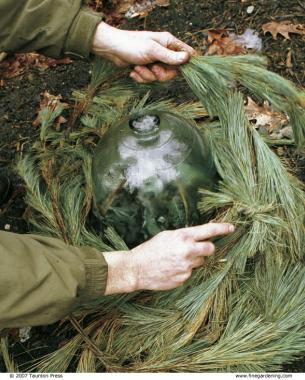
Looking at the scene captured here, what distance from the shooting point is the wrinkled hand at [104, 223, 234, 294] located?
Result: 1421 millimetres

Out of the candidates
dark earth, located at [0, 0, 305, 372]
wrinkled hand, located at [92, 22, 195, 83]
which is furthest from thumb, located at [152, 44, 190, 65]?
dark earth, located at [0, 0, 305, 372]

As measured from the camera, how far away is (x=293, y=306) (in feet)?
5.21

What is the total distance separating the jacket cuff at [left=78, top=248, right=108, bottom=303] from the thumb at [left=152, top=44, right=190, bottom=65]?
62 cm

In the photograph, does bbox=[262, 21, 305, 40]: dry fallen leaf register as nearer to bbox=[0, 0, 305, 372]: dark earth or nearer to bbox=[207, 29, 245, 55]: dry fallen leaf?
bbox=[0, 0, 305, 372]: dark earth

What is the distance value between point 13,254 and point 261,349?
72 cm

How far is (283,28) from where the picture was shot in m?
2.33

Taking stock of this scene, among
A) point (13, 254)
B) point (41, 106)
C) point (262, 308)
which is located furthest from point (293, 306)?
point (41, 106)

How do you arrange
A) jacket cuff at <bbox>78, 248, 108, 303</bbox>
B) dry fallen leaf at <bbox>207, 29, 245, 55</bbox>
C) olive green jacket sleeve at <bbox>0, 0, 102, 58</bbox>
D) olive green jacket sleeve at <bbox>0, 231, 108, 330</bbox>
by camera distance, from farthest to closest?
1. dry fallen leaf at <bbox>207, 29, 245, 55</bbox>
2. olive green jacket sleeve at <bbox>0, 0, 102, 58</bbox>
3. jacket cuff at <bbox>78, 248, 108, 303</bbox>
4. olive green jacket sleeve at <bbox>0, 231, 108, 330</bbox>

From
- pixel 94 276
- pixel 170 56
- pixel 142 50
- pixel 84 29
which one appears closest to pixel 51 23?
pixel 84 29

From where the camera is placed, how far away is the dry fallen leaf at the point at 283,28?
2322mm

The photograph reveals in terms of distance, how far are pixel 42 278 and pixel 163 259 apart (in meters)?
0.31

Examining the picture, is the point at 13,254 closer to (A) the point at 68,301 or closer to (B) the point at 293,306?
(A) the point at 68,301

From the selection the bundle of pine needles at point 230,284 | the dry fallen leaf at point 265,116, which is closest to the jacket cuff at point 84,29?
the bundle of pine needles at point 230,284

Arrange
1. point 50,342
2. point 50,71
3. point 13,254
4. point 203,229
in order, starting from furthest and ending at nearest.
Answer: point 50,71 → point 50,342 → point 203,229 → point 13,254
